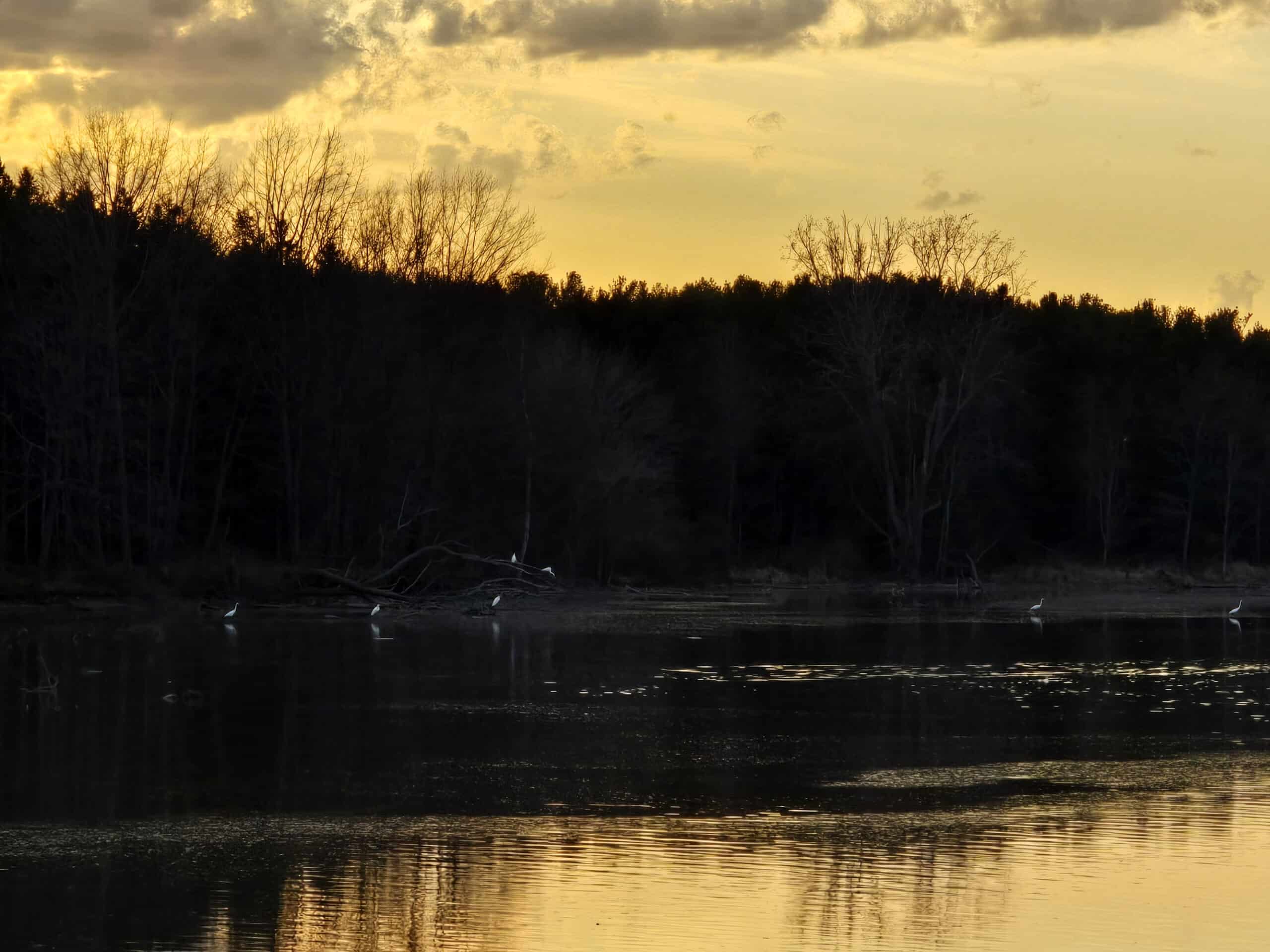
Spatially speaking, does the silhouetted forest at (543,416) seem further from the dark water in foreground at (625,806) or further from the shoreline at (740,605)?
the dark water in foreground at (625,806)

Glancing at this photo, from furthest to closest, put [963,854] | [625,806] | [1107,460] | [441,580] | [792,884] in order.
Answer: [1107,460], [441,580], [625,806], [963,854], [792,884]

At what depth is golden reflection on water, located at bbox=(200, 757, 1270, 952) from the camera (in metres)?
10.6

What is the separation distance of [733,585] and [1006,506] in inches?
698

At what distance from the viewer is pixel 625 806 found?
15.4 m

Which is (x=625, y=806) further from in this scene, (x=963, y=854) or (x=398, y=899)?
(x=398, y=899)

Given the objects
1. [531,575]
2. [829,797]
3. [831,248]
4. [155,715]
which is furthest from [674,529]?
[829,797]

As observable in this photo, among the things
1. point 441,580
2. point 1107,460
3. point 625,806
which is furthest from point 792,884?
point 1107,460

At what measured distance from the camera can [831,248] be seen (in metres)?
72.6

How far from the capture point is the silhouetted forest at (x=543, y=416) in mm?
50281

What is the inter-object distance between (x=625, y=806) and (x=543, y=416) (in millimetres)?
45430

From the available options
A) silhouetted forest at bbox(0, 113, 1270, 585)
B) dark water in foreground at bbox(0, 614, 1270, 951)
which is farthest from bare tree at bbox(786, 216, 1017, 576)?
dark water in foreground at bbox(0, 614, 1270, 951)

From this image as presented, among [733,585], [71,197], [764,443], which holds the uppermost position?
[71,197]

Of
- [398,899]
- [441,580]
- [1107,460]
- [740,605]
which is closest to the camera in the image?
[398,899]

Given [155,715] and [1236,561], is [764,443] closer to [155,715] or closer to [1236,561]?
[1236,561]
